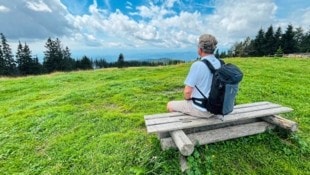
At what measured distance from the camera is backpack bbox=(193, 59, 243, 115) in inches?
140

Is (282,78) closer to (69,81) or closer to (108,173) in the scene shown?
(108,173)

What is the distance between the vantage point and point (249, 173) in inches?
141

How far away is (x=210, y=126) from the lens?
4297mm

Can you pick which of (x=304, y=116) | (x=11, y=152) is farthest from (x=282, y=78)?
(x=11, y=152)

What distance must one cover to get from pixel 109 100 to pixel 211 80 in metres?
4.76

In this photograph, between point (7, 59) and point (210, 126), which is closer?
point (210, 126)

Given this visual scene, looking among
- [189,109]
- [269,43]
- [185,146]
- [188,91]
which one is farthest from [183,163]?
[269,43]

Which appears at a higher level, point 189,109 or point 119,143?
point 189,109

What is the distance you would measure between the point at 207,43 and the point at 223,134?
1.68m

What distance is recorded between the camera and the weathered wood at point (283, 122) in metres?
4.28

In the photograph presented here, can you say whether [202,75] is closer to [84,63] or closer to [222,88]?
[222,88]

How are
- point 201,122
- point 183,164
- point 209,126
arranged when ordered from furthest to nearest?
point 209,126
point 201,122
point 183,164

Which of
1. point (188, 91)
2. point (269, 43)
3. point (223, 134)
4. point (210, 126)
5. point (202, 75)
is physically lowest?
point (223, 134)

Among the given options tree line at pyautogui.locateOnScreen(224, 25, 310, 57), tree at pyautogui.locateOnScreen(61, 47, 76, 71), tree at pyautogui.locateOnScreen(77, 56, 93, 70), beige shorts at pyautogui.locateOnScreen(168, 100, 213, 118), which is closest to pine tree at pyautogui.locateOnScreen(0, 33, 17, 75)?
tree at pyautogui.locateOnScreen(61, 47, 76, 71)
